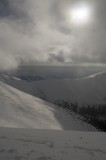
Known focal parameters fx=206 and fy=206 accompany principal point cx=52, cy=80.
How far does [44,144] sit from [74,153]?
61.3 inches

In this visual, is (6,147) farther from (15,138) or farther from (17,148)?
(15,138)

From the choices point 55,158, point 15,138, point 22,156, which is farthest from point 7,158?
point 15,138

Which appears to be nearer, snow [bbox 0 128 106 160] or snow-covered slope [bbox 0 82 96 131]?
snow [bbox 0 128 106 160]

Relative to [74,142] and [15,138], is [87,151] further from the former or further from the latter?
[15,138]

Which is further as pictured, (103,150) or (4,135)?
(4,135)

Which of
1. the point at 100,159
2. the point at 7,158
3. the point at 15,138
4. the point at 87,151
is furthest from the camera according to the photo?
the point at 15,138

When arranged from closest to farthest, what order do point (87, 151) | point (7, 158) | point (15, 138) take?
point (7, 158) < point (87, 151) < point (15, 138)

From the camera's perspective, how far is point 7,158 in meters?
7.78

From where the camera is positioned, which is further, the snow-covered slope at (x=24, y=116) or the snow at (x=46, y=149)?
the snow-covered slope at (x=24, y=116)

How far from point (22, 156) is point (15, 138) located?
91.4 inches

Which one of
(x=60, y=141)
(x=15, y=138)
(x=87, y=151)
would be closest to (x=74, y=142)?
(x=60, y=141)

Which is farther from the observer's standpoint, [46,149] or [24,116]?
[24,116]

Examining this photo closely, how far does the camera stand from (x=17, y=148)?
8.84m

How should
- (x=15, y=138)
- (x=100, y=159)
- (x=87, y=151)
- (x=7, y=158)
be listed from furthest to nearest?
(x=15, y=138), (x=87, y=151), (x=100, y=159), (x=7, y=158)
